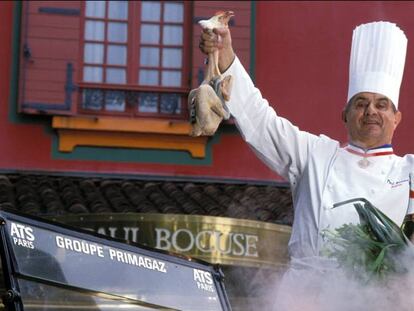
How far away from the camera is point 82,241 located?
3791mm

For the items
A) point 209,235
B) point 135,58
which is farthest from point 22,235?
point 135,58

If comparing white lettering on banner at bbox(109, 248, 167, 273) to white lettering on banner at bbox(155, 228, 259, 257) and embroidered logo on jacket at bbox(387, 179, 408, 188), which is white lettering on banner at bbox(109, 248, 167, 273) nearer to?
embroidered logo on jacket at bbox(387, 179, 408, 188)

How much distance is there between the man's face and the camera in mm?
4301

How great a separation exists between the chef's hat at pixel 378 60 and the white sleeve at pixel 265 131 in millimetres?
249

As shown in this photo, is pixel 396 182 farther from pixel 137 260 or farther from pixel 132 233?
pixel 132 233

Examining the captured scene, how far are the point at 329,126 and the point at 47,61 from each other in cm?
270

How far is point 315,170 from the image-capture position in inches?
A: 171

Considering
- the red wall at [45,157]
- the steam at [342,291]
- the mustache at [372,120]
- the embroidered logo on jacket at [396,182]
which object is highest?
the mustache at [372,120]

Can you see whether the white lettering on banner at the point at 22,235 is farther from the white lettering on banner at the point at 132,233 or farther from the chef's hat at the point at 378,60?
the white lettering on banner at the point at 132,233

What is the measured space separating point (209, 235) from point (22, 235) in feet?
21.9

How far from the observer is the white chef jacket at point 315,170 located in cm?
421

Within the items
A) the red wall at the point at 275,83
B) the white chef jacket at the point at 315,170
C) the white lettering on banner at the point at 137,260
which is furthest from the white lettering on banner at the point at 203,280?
the red wall at the point at 275,83

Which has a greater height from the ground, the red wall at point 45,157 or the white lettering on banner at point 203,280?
the white lettering on banner at point 203,280

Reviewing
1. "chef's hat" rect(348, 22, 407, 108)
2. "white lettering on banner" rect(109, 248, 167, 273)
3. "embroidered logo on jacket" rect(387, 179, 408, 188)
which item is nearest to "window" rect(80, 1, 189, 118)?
"chef's hat" rect(348, 22, 407, 108)
